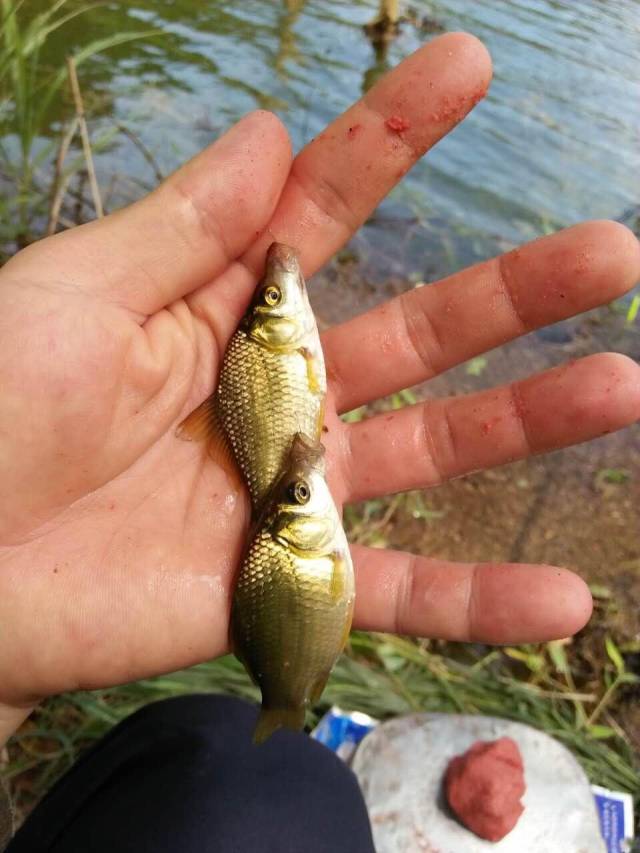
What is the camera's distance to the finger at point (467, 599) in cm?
251

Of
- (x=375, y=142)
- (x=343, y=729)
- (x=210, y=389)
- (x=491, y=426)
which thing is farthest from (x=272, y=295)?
(x=343, y=729)

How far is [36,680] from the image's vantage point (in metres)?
2.23

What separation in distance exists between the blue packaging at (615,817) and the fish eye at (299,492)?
2.07 metres

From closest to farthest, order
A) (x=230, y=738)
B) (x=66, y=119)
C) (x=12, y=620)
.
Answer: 1. (x=12, y=620)
2. (x=230, y=738)
3. (x=66, y=119)

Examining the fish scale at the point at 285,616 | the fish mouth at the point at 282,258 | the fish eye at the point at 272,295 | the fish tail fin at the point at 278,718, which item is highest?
the fish mouth at the point at 282,258

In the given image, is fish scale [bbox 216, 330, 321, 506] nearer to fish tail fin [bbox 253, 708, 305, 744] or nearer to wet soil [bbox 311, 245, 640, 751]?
fish tail fin [bbox 253, 708, 305, 744]

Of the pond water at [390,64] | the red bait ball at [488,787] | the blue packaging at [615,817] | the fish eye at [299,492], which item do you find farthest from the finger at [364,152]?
the pond water at [390,64]

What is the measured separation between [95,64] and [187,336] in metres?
7.10

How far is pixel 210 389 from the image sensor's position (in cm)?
266

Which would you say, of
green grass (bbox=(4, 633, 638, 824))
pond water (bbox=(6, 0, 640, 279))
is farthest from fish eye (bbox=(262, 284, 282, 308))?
pond water (bbox=(6, 0, 640, 279))

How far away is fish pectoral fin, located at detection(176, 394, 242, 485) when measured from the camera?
8.38 feet

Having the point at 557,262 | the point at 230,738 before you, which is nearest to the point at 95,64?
the point at 557,262

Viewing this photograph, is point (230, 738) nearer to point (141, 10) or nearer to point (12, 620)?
point (12, 620)

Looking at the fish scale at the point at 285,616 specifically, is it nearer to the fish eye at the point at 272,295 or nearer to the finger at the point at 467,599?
the finger at the point at 467,599
